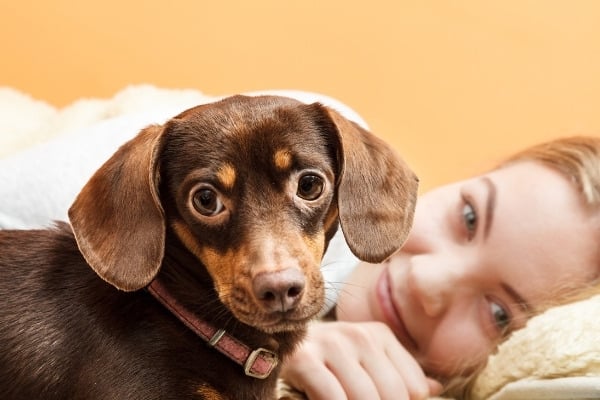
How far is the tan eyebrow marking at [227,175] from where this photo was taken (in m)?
1.16

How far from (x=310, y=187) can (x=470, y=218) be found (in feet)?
2.74

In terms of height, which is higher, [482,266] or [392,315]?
[482,266]

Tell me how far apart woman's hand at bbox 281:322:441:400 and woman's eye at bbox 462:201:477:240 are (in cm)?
37

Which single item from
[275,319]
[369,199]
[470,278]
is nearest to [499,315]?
[470,278]

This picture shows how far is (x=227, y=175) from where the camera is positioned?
1.16m

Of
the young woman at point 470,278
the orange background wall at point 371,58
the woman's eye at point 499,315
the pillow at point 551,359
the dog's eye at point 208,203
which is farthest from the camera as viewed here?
the orange background wall at point 371,58

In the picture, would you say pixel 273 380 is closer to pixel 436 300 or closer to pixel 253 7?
pixel 436 300

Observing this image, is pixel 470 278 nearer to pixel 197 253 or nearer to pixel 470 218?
pixel 470 218

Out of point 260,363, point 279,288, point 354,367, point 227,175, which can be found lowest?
point 354,367

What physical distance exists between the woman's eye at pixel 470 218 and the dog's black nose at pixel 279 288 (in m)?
0.92

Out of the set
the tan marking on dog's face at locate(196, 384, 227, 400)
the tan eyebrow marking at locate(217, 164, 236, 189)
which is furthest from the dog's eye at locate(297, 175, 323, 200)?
the tan marking on dog's face at locate(196, 384, 227, 400)

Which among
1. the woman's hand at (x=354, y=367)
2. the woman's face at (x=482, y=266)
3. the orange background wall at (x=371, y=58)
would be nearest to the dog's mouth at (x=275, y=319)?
the woman's hand at (x=354, y=367)

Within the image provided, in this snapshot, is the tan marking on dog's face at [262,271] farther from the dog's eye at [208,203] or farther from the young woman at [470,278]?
the young woman at [470,278]

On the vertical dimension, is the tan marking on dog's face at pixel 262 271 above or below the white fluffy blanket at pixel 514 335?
above
